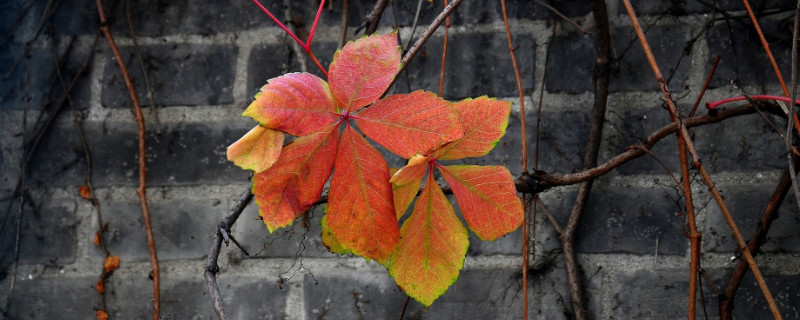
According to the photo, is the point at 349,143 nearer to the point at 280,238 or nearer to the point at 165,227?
the point at 280,238

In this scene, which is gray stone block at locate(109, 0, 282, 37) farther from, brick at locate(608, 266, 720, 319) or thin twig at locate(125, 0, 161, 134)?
brick at locate(608, 266, 720, 319)

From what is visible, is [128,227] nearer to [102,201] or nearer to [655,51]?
[102,201]

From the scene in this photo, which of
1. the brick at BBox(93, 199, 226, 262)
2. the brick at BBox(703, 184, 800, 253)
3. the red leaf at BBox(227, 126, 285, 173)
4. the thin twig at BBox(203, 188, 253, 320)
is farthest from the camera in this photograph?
the brick at BBox(93, 199, 226, 262)

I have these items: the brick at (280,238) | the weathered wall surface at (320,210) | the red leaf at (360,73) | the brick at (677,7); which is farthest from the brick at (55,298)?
the brick at (677,7)

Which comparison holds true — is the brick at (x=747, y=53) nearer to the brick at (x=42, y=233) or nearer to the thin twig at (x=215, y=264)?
the thin twig at (x=215, y=264)

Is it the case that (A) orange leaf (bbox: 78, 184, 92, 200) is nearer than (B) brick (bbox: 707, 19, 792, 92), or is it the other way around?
(B) brick (bbox: 707, 19, 792, 92)

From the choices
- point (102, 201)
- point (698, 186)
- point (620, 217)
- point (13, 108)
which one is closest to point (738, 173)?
point (698, 186)

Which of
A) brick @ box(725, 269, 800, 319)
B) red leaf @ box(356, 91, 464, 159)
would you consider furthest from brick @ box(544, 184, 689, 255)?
red leaf @ box(356, 91, 464, 159)
